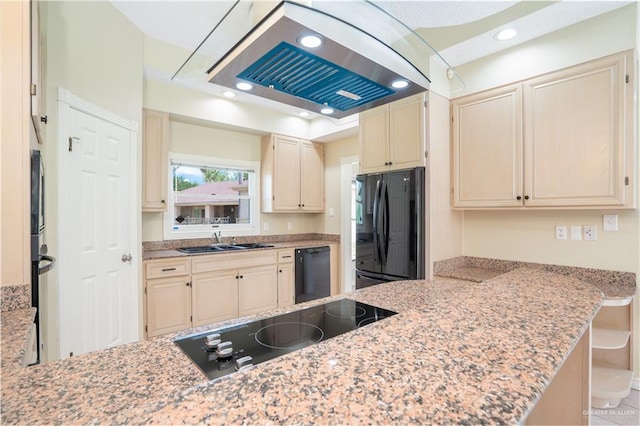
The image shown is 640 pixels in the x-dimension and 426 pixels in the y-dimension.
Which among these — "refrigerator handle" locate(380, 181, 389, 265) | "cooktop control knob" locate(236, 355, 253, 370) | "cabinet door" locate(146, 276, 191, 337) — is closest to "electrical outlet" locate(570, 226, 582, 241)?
"refrigerator handle" locate(380, 181, 389, 265)

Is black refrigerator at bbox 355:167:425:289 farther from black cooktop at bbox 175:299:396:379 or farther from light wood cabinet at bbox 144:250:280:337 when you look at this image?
black cooktop at bbox 175:299:396:379

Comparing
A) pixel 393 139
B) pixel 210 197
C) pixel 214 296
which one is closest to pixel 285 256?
pixel 214 296

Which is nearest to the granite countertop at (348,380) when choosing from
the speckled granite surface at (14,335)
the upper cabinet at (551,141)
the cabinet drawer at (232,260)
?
the speckled granite surface at (14,335)

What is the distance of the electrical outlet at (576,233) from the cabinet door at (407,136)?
1.27 metres

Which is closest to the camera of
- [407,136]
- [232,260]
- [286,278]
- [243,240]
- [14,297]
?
[14,297]

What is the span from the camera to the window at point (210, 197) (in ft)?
12.4

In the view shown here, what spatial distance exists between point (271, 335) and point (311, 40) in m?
1.06

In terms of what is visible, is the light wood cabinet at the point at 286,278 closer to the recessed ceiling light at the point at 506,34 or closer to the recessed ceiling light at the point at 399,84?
the recessed ceiling light at the point at 399,84

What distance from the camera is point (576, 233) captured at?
7.93 ft

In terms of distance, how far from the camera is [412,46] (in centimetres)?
136

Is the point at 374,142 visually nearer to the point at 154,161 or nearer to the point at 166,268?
the point at 154,161

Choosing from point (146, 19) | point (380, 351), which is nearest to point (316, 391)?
point (380, 351)

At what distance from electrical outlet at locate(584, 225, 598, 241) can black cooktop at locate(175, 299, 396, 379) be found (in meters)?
2.02

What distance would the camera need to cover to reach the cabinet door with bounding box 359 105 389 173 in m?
3.07
